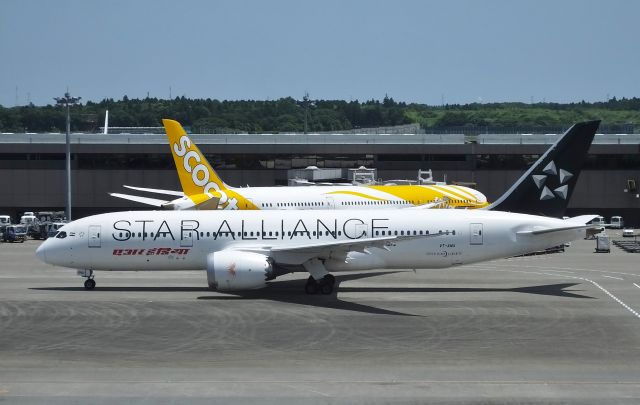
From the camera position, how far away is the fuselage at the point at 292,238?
41812mm

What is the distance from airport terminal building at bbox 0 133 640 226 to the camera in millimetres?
94500

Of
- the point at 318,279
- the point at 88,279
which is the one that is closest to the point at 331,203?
the point at 318,279

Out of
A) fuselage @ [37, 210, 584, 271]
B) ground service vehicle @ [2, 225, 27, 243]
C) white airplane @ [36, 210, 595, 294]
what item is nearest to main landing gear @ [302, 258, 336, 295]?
white airplane @ [36, 210, 595, 294]

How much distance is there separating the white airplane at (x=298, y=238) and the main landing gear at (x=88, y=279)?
2.03 feet

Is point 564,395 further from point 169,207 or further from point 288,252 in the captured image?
point 169,207

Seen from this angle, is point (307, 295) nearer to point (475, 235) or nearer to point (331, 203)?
point (475, 235)

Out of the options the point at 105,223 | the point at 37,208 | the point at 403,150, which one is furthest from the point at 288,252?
the point at 37,208

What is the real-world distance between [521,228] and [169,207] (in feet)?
103

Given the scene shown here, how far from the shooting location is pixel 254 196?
2512 inches

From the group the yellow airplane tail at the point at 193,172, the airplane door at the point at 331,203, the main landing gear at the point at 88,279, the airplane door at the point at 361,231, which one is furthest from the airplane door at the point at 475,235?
the yellow airplane tail at the point at 193,172

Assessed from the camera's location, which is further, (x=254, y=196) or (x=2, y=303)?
(x=254, y=196)

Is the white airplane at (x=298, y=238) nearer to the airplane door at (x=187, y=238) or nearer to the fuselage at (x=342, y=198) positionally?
the airplane door at (x=187, y=238)

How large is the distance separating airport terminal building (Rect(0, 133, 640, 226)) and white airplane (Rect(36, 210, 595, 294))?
52.2m

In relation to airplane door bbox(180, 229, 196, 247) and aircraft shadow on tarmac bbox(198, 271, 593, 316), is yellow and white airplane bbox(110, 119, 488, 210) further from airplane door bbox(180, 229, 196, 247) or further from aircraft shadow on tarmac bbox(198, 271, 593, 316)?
airplane door bbox(180, 229, 196, 247)
